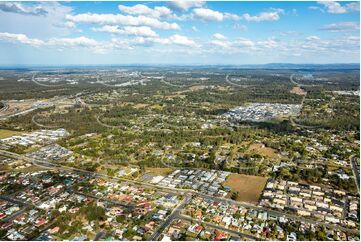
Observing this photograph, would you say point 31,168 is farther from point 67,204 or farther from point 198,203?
point 198,203

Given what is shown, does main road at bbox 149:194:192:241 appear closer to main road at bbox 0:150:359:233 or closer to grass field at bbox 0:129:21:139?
main road at bbox 0:150:359:233

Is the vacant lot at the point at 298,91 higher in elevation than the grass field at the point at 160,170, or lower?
higher

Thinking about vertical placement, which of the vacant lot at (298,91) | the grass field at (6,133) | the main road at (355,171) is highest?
the vacant lot at (298,91)

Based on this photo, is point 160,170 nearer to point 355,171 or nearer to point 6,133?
point 355,171

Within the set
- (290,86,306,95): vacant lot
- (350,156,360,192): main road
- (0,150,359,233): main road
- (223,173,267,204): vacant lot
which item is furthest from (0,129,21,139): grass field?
(290,86,306,95): vacant lot

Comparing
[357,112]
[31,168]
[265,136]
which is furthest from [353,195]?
[357,112]

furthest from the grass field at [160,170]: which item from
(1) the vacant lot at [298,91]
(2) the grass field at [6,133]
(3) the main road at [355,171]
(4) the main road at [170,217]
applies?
(1) the vacant lot at [298,91]

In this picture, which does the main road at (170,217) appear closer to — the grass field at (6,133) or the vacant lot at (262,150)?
the vacant lot at (262,150)

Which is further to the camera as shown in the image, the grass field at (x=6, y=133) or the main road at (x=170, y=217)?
the grass field at (x=6, y=133)

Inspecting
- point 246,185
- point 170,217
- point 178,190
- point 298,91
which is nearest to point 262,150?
point 246,185
